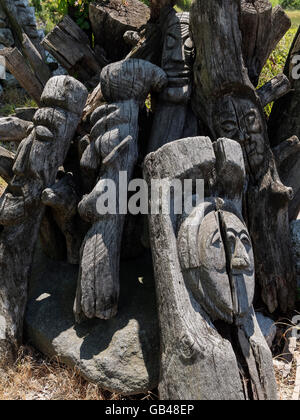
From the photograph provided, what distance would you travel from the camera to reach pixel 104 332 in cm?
262

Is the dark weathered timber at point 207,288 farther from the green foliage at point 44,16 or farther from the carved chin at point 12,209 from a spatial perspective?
the green foliage at point 44,16

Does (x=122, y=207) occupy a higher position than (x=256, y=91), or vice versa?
(x=256, y=91)

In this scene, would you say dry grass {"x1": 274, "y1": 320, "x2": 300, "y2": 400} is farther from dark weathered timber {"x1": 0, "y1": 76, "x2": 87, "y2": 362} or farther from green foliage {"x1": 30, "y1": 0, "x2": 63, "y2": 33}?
green foliage {"x1": 30, "y1": 0, "x2": 63, "y2": 33}

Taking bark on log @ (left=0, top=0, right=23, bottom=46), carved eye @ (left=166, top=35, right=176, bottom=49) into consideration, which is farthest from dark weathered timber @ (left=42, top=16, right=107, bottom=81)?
bark on log @ (left=0, top=0, right=23, bottom=46)

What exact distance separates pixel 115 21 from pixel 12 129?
1604 millimetres

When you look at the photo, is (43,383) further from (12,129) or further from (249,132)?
(249,132)

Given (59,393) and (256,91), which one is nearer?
(59,393)

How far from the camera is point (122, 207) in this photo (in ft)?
8.94

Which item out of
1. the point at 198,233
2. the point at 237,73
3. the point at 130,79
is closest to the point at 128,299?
the point at 198,233

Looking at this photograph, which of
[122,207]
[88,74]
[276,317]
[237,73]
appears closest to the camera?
[122,207]

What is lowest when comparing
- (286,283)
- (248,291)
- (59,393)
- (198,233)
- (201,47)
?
(59,393)

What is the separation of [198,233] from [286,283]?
1.26 m

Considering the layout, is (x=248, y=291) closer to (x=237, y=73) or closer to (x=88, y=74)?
(x=237, y=73)

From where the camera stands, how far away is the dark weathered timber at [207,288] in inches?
79.0
